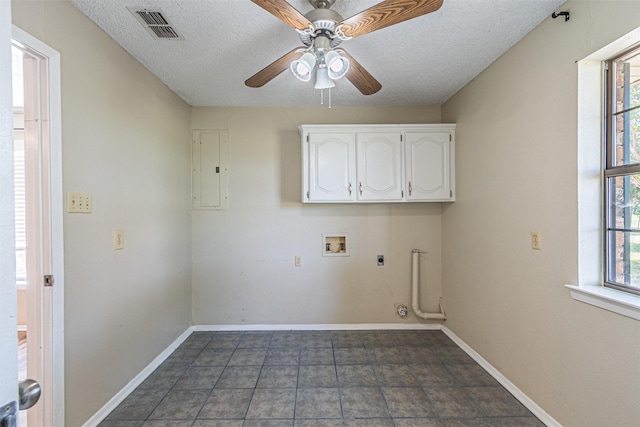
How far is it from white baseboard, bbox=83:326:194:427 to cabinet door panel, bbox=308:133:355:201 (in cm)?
194

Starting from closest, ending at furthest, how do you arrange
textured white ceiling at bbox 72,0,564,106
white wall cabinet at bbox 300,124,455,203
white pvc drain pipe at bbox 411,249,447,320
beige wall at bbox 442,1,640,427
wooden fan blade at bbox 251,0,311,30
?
wooden fan blade at bbox 251,0,311,30
beige wall at bbox 442,1,640,427
textured white ceiling at bbox 72,0,564,106
white wall cabinet at bbox 300,124,455,203
white pvc drain pipe at bbox 411,249,447,320

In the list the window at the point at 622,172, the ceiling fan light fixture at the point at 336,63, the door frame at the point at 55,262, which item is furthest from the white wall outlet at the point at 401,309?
the door frame at the point at 55,262

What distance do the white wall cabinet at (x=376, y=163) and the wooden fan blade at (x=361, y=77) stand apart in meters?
0.87

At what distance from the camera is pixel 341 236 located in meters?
3.34

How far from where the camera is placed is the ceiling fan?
1328 mm

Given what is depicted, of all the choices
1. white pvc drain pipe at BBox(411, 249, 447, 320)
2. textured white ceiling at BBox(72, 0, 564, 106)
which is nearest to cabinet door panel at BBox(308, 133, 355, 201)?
textured white ceiling at BBox(72, 0, 564, 106)

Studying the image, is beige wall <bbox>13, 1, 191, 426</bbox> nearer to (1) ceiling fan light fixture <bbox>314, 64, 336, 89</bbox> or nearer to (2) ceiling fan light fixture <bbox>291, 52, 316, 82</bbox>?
(2) ceiling fan light fixture <bbox>291, 52, 316, 82</bbox>

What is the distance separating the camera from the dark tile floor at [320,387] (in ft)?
6.27

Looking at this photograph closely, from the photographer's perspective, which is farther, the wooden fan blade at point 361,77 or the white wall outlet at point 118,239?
the white wall outlet at point 118,239

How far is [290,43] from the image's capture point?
2.11 metres

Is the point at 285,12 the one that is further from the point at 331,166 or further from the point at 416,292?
the point at 416,292

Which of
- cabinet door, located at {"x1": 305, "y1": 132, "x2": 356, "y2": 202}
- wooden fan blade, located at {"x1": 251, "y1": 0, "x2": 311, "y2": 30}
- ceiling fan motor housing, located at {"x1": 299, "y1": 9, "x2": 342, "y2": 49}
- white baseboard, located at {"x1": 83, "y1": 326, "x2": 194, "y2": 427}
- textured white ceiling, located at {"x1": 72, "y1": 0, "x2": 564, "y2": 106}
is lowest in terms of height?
white baseboard, located at {"x1": 83, "y1": 326, "x2": 194, "y2": 427}

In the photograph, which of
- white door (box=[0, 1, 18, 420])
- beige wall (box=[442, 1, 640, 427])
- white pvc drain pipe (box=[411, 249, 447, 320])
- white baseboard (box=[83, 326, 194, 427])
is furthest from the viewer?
white pvc drain pipe (box=[411, 249, 447, 320])

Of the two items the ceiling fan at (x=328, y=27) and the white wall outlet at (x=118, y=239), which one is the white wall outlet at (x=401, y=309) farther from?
the white wall outlet at (x=118, y=239)
